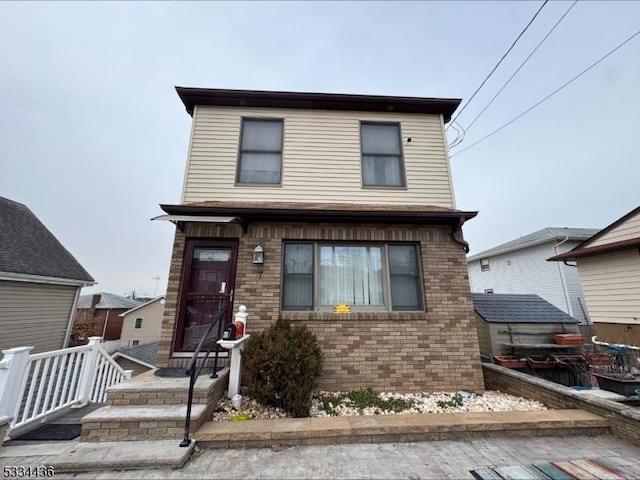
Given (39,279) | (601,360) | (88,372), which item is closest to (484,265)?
(601,360)

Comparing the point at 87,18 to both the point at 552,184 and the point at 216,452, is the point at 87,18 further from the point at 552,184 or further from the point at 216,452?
the point at 552,184

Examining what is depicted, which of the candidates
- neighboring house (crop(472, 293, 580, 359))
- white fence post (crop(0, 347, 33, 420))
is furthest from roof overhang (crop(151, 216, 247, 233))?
neighboring house (crop(472, 293, 580, 359))

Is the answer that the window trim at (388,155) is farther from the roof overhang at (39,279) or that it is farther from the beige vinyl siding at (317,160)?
the roof overhang at (39,279)

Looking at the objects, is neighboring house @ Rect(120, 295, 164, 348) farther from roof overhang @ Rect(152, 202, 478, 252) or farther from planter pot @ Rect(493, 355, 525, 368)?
planter pot @ Rect(493, 355, 525, 368)

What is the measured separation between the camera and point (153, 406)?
3.15 metres

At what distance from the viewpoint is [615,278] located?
7027 mm

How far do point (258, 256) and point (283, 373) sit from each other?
1993 mm

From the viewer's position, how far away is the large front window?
15.6 feet

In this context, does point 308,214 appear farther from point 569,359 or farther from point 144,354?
point 144,354

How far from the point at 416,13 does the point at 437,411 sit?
1040 centimetres

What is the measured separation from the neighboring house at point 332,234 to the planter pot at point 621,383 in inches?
61.5

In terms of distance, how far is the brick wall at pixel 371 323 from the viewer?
4.38 metres

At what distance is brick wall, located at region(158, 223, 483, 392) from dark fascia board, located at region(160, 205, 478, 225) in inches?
6.7

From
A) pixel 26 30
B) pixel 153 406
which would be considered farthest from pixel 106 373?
pixel 26 30
